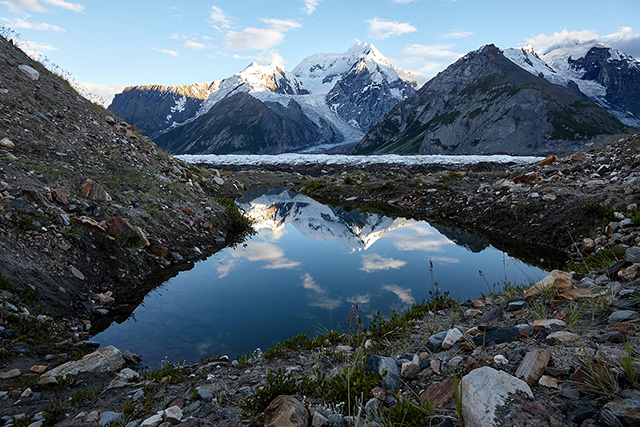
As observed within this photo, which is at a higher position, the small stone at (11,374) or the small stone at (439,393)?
the small stone at (439,393)

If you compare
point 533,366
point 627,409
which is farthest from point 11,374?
point 627,409

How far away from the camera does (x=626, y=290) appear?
5203 mm

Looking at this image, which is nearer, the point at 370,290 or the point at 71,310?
the point at 71,310

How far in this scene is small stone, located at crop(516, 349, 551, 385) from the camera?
3514mm

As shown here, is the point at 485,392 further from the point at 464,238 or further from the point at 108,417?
the point at 464,238

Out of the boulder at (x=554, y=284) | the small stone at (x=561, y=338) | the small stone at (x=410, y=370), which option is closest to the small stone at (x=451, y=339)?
the small stone at (x=410, y=370)

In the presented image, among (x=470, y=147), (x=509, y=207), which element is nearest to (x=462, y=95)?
(x=470, y=147)

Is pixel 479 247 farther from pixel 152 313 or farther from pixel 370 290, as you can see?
pixel 152 313

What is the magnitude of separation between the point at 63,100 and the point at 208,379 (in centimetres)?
1912

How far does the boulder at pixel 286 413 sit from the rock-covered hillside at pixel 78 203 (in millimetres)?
6089

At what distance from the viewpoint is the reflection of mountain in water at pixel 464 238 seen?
1490cm

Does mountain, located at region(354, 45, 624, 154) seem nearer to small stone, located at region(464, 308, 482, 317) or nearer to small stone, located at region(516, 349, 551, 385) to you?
small stone, located at region(464, 308, 482, 317)

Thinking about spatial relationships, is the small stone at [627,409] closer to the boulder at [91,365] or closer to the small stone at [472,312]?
the small stone at [472,312]

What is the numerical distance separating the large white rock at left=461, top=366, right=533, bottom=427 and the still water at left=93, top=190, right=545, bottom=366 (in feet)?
14.3
